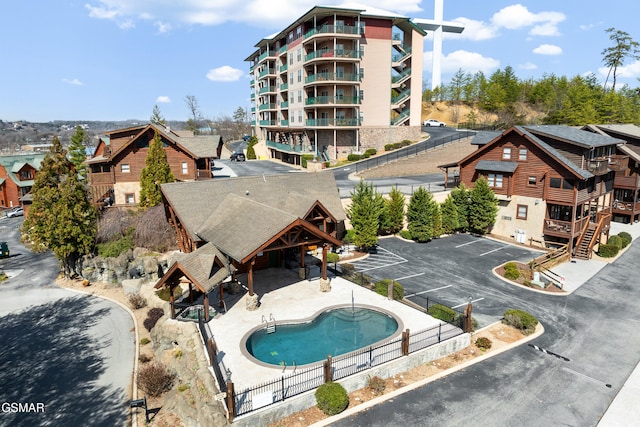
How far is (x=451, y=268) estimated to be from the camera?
3259 centimetres

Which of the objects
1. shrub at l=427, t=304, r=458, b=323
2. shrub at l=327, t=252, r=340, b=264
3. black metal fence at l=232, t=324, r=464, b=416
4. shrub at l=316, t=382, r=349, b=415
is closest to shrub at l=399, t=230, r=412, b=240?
shrub at l=327, t=252, r=340, b=264

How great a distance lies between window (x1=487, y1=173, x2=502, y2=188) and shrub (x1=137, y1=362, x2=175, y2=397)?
112ft

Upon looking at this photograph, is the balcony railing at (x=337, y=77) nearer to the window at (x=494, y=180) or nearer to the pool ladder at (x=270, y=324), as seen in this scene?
the window at (x=494, y=180)

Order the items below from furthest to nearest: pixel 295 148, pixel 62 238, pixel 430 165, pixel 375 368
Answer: pixel 295 148
pixel 430 165
pixel 62 238
pixel 375 368

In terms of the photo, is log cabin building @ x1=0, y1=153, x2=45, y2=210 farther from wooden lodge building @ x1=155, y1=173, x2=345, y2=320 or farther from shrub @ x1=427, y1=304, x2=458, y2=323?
shrub @ x1=427, y1=304, x2=458, y2=323

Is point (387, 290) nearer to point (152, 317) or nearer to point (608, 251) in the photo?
point (152, 317)

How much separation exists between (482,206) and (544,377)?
23.5 metres

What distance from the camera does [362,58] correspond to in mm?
65562

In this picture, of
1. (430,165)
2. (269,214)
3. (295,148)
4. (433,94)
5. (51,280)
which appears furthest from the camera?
(433,94)

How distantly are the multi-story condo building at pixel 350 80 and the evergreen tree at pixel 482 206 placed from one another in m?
29.7

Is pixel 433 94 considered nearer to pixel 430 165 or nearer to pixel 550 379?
pixel 430 165

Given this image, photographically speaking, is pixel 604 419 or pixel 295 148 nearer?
pixel 604 419

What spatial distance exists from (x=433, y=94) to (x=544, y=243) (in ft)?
298

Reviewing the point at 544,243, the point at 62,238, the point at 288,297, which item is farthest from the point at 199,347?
the point at 544,243
